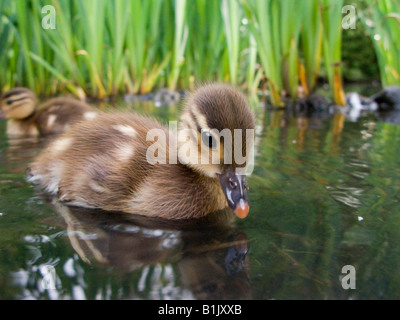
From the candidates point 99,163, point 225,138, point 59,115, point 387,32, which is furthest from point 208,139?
point 387,32

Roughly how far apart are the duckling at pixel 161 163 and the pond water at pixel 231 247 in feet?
0.42

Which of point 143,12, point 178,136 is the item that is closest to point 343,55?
point 143,12

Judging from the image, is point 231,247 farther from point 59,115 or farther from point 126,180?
point 59,115

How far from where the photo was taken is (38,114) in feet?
15.6

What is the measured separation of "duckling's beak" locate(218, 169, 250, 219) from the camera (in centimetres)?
188

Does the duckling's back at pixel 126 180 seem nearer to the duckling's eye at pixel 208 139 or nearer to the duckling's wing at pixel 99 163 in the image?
the duckling's wing at pixel 99 163

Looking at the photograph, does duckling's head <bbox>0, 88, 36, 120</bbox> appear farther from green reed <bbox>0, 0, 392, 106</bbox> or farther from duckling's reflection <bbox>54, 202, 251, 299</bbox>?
duckling's reflection <bbox>54, 202, 251, 299</bbox>

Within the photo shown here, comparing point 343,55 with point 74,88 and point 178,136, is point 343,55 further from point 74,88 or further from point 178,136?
point 178,136

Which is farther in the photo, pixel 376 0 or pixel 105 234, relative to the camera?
Result: pixel 376 0

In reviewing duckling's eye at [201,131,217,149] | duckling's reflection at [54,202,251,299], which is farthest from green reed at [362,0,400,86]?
duckling's reflection at [54,202,251,299]

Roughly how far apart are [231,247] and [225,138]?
1.66 ft

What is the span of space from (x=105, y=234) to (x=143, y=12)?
18.6ft
